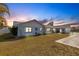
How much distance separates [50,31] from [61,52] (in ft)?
0.91

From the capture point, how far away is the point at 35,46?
2.33 metres

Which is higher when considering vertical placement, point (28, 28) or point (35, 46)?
point (28, 28)

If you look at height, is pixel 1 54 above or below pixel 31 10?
below

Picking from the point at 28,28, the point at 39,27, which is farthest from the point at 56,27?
the point at 28,28

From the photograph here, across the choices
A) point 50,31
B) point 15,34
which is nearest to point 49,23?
point 50,31

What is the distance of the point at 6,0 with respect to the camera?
2338mm

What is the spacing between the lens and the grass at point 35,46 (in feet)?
7.56

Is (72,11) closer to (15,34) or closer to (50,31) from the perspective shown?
(50,31)

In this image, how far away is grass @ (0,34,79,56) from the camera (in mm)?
2305

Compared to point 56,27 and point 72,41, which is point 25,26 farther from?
point 72,41

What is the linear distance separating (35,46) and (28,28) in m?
0.23

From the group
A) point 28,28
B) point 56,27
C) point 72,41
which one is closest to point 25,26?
point 28,28

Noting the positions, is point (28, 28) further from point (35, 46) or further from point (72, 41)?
point (72, 41)

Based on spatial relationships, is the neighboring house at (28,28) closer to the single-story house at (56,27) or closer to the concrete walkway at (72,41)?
the single-story house at (56,27)
